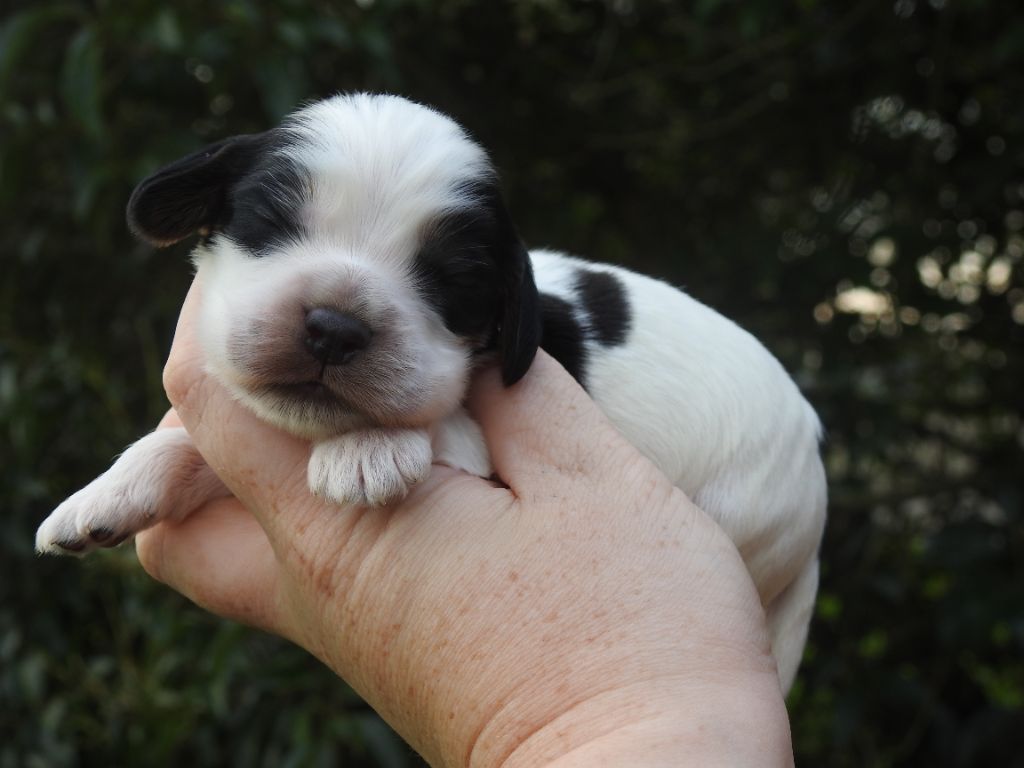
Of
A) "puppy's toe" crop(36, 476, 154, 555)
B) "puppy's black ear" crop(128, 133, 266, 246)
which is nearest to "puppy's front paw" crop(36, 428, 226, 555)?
"puppy's toe" crop(36, 476, 154, 555)

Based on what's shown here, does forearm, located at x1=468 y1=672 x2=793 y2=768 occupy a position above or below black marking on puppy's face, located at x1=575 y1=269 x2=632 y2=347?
below

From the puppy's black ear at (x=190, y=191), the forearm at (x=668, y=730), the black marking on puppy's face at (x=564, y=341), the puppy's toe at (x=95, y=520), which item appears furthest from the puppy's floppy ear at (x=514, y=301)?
the puppy's toe at (x=95, y=520)

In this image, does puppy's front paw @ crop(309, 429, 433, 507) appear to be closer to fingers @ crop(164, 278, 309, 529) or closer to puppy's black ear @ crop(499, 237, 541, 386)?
fingers @ crop(164, 278, 309, 529)

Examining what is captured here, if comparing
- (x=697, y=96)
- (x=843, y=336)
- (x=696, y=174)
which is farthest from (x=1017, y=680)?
(x=697, y=96)

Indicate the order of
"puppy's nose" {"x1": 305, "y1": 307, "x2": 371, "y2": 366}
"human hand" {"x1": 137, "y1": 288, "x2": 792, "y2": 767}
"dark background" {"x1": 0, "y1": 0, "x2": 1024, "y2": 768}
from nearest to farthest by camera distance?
1. "human hand" {"x1": 137, "y1": 288, "x2": 792, "y2": 767}
2. "puppy's nose" {"x1": 305, "y1": 307, "x2": 371, "y2": 366}
3. "dark background" {"x1": 0, "y1": 0, "x2": 1024, "y2": 768}

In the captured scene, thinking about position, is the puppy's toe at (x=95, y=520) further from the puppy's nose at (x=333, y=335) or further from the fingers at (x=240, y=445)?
the puppy's nose at (x=333, y=335)

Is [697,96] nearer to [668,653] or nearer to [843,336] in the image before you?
[843,336]

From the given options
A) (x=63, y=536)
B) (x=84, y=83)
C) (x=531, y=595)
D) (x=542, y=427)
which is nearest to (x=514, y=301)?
(x=542, y=427)
